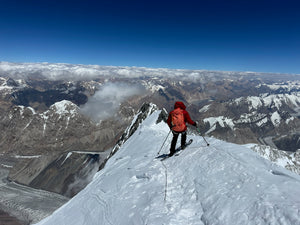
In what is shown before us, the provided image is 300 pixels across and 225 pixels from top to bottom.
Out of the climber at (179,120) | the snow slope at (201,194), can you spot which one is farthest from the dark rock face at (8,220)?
the climber at (179,120)

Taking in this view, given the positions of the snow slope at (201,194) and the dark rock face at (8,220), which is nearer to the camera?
the snow slope at (201,194)

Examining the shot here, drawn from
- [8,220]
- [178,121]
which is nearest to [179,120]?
[178,121]

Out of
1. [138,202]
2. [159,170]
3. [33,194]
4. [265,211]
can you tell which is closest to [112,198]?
[138,202]

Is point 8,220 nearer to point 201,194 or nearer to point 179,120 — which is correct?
point 179,120

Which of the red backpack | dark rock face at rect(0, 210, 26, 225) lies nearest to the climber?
the red backpack

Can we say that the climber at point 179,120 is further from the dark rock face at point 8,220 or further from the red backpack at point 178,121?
the dark rock face at point 8,220

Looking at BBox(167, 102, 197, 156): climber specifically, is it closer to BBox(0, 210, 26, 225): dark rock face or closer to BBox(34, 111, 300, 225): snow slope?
BBox(34, 111, 300, 225): snow slope
